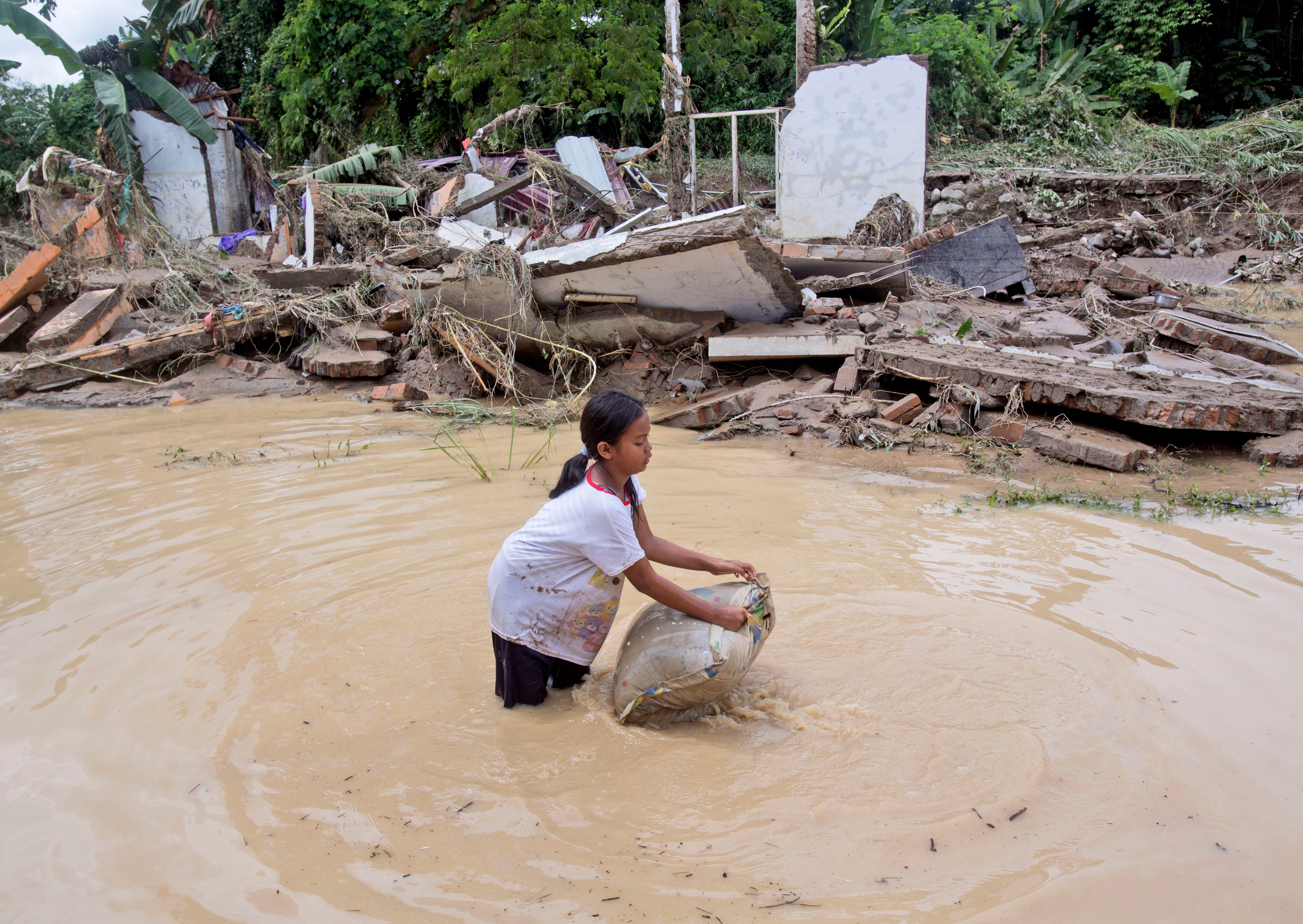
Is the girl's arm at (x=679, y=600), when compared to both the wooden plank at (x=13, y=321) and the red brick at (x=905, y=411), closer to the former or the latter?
the red brick at (x=905, y=411)

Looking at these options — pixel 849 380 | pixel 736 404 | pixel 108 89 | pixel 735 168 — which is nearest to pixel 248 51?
pixel 108 89

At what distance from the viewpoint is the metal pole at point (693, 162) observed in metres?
12.5

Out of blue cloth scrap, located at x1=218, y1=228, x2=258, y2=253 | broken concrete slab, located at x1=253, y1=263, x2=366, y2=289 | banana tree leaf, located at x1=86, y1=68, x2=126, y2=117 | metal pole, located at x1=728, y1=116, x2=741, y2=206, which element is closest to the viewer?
broken concrete slab, located at x1=253, y1=263, x2=366, y2=289

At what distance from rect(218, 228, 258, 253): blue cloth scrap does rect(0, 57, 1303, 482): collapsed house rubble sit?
1.57 m

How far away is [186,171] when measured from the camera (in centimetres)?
1725

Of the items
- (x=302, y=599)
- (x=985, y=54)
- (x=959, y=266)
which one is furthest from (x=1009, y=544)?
(x=985, y=54)

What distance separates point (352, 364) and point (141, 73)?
40.4 ft

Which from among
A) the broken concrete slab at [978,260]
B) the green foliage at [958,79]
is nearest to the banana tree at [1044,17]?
the green foliage at [958,79]

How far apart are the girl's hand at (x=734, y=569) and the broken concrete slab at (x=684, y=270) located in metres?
4.40

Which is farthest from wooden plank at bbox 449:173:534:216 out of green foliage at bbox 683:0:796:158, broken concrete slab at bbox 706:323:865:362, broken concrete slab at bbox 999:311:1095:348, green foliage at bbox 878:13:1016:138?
green foliage at bbox 878:13:1016:138

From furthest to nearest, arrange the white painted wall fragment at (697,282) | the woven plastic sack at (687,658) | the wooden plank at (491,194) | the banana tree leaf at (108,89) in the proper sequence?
the banana tree leaf at (108,89) < the wooden plank at (491,194) < the white painted wall fragment at (697,282) < the woven plastic sack at (687,658)

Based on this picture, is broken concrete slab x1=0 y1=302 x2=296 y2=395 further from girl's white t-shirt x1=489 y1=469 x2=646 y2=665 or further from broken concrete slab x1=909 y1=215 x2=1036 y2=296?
girl's white t-shirt x1=489 y1=469 x2=646 y2=665

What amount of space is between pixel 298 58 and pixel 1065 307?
17.3 meters

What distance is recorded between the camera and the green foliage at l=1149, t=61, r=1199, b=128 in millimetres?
18844
